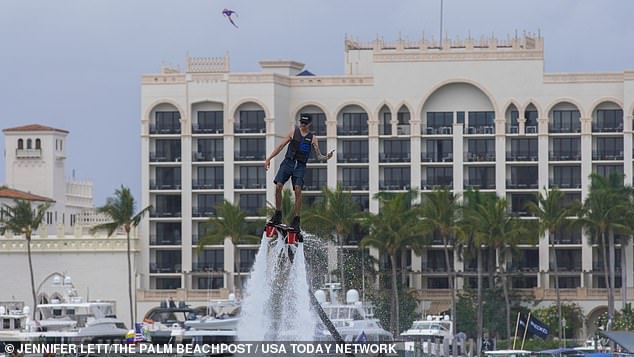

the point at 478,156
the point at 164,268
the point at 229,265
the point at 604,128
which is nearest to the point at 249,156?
the point at 229,265

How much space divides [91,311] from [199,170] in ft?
99.2

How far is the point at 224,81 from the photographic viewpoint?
5595 inches

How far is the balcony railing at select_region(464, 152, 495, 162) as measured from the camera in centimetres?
14125

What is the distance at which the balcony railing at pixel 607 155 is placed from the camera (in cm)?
13975

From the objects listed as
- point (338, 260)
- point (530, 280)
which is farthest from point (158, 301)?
point (530, 280)

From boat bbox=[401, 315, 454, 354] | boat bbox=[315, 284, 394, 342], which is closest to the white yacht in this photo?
boat bbox=[315, 284, 394, 342]

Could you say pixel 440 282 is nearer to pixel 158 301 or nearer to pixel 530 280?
pixel 530 280

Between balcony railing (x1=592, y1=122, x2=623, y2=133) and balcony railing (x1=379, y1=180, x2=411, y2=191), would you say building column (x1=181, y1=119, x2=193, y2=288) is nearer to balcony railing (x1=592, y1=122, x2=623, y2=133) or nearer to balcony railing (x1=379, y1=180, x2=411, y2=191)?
balcony railing (x1=379, y1=180, x2=411, y2=191)

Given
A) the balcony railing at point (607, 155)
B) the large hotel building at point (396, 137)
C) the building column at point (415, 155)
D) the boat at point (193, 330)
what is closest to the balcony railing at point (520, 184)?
the large hotel building at point (396, 137)

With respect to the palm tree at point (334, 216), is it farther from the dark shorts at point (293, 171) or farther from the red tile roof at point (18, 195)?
the dark shorts at point (293, 171)

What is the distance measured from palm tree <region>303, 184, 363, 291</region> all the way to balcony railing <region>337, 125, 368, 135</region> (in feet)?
26.6

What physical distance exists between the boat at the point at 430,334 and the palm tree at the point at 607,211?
18.5 metres

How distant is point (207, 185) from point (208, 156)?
2004mm

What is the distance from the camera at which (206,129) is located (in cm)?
14288
